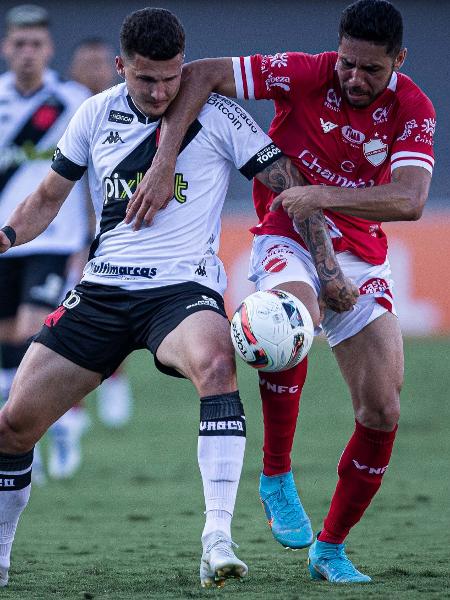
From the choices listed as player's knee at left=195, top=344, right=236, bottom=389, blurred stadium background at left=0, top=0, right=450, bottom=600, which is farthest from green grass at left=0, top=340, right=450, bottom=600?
player's knee at left=195, top=344, right=236, bottom=389

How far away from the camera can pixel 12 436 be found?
552 centimetres

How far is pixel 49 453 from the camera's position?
439 inches

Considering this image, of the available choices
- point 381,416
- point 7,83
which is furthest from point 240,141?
point 7,83

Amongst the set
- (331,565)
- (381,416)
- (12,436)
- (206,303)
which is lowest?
(331,565)

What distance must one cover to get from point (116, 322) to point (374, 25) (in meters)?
1.75

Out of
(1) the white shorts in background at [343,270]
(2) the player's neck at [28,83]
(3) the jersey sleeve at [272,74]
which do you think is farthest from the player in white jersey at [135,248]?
(2) the player's neck at [28,83]

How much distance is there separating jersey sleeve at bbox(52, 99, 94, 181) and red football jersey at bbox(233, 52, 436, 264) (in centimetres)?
73

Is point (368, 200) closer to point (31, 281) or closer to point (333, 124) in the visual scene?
point (333, 124)

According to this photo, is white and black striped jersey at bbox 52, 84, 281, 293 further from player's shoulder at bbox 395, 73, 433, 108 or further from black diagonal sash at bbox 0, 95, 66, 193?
black diagonal sash at bbox 0, 95, 66, 193

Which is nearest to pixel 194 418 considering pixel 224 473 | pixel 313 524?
pixel 313 524

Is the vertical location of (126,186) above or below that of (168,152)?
below

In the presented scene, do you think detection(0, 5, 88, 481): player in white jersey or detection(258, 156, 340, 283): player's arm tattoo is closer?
detection(258, 156, 340, 283): player's arm tattoo

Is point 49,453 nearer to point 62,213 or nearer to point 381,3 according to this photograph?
point 62,213

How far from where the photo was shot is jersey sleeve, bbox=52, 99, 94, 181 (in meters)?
5.84
